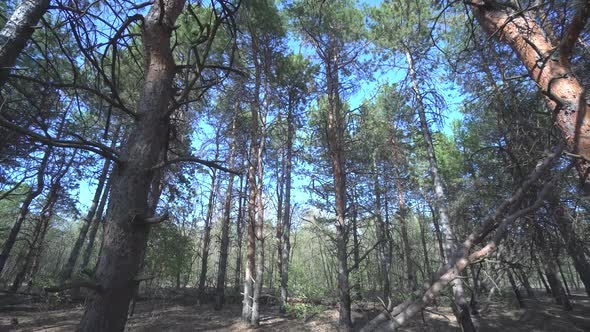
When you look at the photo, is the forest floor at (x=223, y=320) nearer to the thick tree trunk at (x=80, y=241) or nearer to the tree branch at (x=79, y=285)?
the thick tree trunk at (x=80, y=241)

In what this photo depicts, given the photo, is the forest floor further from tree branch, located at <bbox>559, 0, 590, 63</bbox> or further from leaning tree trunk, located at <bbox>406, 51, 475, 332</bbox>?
tree branch, located at <bbox>559, 0, 590, 63</bbox>

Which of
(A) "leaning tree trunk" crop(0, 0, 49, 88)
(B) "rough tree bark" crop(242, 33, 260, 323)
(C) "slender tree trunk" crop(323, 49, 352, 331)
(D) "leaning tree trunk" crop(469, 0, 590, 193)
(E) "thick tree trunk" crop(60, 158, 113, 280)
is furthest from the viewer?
(E) "thick tree trunk" crop(60, 158, 113, 280)

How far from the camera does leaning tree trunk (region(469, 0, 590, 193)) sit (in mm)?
1999

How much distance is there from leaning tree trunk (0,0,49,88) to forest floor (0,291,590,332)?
840cm

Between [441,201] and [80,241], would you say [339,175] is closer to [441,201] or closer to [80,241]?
[441,201]

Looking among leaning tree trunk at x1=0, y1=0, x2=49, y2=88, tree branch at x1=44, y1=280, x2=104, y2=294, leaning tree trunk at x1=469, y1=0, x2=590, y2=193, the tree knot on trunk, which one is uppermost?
leaning tree trunk at x1=0, y1=0, x2=49, y2=88

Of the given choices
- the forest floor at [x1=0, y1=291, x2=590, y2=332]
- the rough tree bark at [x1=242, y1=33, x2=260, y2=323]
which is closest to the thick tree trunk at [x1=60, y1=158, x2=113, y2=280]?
the forest floor at [x1=0, y1=291, x2=590, y2=332]

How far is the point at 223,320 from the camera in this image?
9938 millimetres

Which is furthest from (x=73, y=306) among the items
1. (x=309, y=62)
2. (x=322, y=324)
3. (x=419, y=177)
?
(x=419, y=177)

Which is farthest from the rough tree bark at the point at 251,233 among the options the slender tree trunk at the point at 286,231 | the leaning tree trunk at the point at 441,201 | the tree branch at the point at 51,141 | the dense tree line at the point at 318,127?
the tree branch at the point at 51,141

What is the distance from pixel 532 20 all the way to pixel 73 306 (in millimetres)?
17812

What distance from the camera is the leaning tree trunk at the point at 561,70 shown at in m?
2.00

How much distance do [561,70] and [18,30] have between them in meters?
5.62

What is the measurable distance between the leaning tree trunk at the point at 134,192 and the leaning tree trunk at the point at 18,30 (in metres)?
2.15
